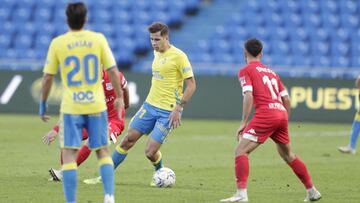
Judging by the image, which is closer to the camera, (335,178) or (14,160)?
(335,178)

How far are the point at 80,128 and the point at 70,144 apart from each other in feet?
0.60

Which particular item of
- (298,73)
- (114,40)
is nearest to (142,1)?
(114,40)

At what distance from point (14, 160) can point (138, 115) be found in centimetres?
345

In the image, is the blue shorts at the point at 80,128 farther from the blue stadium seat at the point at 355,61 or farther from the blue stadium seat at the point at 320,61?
the blue stadium seat at the point at 355,61

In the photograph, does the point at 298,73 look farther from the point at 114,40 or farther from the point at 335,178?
the point at 335,178

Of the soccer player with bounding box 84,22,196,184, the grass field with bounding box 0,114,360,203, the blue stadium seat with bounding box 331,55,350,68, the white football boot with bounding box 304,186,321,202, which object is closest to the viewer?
the white football boot with bounding box 304,186,321,202

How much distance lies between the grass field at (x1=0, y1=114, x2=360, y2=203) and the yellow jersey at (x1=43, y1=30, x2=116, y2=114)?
1609 mm

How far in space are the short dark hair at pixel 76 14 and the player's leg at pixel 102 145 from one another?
88 cm

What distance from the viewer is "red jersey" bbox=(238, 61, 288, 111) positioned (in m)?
9.70

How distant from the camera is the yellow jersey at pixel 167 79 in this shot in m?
11.4

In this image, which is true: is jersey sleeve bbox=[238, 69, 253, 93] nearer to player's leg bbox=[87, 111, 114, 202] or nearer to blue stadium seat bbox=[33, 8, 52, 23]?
player's leg bbox=[87, 111, 114, 202]

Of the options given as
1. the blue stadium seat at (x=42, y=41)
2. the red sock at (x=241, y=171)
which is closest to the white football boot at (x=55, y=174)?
the red sock at (x=241, y=171)

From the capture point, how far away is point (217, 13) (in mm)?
30281

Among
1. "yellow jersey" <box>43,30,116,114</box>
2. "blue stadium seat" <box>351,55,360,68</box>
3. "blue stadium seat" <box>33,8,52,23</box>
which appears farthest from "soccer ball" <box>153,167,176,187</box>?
"blue stadium seat" <box>33,8,52,23</box>
